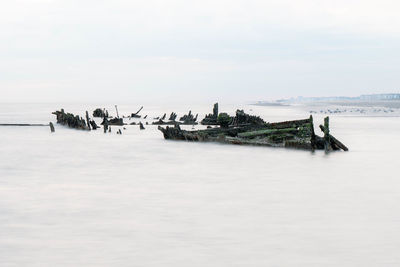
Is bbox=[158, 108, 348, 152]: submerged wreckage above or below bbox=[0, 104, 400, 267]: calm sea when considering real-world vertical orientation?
above

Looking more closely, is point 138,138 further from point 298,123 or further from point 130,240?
point 130,240

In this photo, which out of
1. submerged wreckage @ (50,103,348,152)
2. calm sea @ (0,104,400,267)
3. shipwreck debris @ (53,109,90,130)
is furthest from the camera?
shipwreck debris @ (53,109,90,130)

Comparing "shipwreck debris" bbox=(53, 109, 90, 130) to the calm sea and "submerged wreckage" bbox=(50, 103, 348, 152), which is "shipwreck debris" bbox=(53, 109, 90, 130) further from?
the calm sea

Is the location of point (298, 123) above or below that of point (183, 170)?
above

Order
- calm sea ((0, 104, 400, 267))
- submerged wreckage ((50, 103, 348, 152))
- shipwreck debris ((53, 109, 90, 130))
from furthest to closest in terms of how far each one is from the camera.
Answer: shipwreck debris ((53, 109, 90, 130))
submerged wreckage ((50, 103, 348, 152))
calm sea ((0, 104, 400, 267))

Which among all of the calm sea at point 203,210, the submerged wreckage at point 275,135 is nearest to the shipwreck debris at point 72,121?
the submerged wreckage at point 275,135

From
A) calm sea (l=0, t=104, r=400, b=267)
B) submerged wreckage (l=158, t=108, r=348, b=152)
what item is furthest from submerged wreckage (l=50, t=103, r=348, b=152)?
calm sea (l=0, t=104, r=400, b=267)

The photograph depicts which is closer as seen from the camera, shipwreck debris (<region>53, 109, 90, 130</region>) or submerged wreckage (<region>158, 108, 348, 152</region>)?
submerged wreckage (<region>158, 108, 348, 152</region>)

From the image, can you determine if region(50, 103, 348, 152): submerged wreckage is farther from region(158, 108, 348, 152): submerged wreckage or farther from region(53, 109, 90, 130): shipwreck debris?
region(53, 109, 90, 130): shipwreck debris

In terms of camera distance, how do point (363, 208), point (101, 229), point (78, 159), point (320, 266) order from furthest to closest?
point (78, 159) → point (363, 208) → point (101, 229) → point (320, 266)

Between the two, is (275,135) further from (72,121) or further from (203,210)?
(72,121)

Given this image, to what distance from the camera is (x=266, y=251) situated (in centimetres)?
1195

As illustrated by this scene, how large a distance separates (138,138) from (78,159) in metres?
15.4

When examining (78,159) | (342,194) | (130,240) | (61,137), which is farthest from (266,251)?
A: (61,137)
